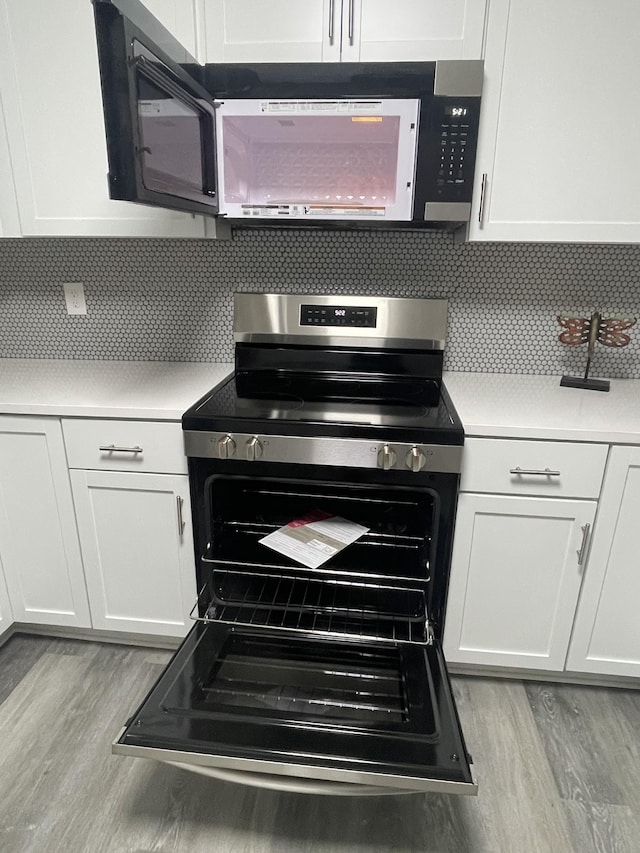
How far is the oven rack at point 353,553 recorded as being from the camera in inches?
59.1

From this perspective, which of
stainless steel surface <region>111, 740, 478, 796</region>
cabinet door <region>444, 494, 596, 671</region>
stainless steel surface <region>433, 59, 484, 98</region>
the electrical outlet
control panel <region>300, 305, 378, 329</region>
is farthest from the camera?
the electrical outlet

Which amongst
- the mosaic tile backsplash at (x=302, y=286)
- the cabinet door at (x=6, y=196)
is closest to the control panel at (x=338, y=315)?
the mosaic tile backsplash at (x=302, y=286)

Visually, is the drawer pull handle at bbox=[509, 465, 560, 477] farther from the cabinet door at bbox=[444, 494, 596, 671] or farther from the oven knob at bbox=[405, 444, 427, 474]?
the oven knob at bbox=[405, 444, 427, 474]

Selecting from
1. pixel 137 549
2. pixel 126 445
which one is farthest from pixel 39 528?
pixel 126 445

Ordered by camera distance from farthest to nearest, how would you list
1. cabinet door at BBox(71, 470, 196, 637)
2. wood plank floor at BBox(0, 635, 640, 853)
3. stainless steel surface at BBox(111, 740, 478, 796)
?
cabinet door at BBox(71, 470, 196, 637) → wood plank floor at BBox(0, 635, 640, 853) → stainless steel surface at BBox(111, 740, 478, 796)

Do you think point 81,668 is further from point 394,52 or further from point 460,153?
point 394,52

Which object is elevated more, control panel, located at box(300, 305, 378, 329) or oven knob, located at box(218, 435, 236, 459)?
control panel, located at box(300, 305, 378, 329)

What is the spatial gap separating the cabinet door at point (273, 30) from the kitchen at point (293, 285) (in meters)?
0.55

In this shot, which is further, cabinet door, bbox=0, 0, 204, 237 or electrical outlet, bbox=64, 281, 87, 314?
electrical outlet, bbox=64, 281, 87, 314

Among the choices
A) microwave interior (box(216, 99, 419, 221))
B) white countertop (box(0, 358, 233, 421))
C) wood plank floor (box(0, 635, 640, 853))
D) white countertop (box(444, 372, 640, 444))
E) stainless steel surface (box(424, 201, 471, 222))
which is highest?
microwave interior (box(216, 99, 419, 221))

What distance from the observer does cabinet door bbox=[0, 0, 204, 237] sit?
1.49 meters

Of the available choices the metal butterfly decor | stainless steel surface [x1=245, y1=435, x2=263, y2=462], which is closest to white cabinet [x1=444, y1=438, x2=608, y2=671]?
the metal butterfly decor

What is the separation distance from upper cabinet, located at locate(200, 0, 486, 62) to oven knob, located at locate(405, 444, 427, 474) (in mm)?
1041

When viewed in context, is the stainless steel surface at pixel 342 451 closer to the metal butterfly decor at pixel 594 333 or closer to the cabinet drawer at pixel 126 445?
the cabinet drawer at pixel 126 445
